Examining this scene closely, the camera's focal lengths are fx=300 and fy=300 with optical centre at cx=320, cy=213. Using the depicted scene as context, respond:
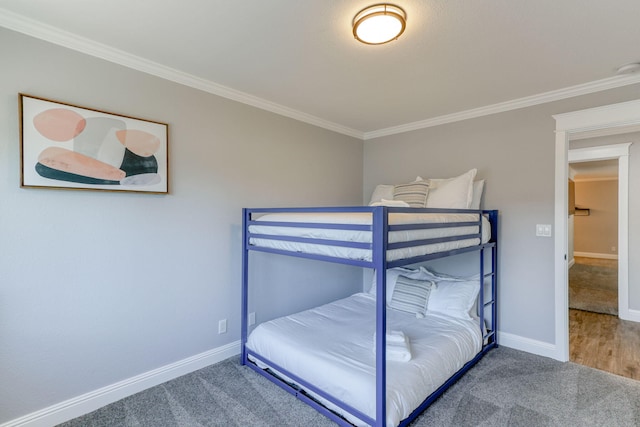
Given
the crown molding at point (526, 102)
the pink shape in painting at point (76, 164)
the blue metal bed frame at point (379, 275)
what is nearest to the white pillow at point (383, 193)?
the crown molding at point (526, 102)

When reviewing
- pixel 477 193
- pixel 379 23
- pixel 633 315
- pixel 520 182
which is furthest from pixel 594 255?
pixel 379 23

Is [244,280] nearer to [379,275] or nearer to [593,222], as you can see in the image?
[379,275]

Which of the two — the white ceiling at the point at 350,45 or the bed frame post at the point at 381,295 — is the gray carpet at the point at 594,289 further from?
the bed frame post at the point at 381,295

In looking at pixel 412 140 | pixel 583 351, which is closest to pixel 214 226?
pixel 412 140

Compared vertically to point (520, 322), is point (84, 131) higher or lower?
higher

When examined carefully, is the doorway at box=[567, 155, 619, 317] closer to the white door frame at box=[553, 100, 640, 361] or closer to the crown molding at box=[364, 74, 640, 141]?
the white door frame at box=[553, 100, 640, 361]

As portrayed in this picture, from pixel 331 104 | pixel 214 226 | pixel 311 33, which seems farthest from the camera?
pixel 331 104

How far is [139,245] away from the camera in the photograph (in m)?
2.13

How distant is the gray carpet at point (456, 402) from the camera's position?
183 centimetres

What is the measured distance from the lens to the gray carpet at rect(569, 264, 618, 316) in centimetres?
401

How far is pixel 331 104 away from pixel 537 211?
2.14m

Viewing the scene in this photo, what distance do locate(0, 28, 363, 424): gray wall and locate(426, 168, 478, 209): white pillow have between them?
5.22 feet

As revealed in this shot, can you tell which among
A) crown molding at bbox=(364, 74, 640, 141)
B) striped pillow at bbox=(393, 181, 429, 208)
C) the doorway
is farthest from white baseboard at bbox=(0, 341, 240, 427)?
the doorway

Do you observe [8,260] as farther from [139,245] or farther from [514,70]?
[514,70]
